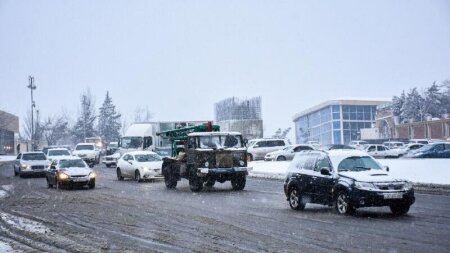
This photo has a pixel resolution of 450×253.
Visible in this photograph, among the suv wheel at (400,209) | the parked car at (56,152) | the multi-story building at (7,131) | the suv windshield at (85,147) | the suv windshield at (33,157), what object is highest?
the multi-story building at (7,131)

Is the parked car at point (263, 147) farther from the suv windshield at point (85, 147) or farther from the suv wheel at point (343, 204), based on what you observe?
the suv wheel at point (343, 204)

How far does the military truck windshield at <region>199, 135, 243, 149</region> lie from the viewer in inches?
918

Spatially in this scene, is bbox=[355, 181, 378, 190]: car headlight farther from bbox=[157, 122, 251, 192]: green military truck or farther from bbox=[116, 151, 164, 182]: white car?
bbox=[116, 151, 164, 182]: white car

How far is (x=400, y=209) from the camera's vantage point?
531 inches

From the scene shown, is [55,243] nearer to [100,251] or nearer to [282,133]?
[100,251]

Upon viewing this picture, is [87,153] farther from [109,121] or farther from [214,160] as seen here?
[109,121]

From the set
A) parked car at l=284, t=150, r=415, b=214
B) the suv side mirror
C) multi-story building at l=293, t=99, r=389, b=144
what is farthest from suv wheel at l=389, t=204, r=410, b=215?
multi-story building at l=293, t=99, r=389, b=144

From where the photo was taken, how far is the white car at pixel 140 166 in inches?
1153

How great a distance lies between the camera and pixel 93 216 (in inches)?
567

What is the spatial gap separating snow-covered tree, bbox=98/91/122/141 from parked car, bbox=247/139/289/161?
76.1 m

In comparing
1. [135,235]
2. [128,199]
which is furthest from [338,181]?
[128,199]

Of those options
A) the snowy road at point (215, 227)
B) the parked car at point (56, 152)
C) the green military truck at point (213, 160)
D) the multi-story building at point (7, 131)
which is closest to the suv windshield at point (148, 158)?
the green military truck at point (213, 160)

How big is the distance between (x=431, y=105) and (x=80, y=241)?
285 feet

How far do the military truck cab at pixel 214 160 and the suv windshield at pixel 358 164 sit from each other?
9066mm
